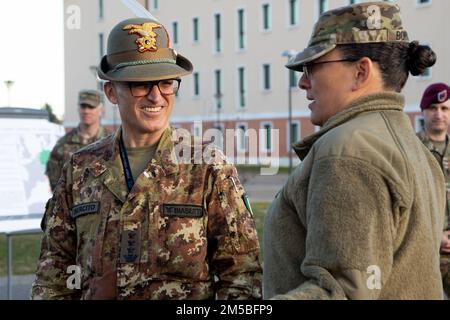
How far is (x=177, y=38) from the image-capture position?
36.6 metres

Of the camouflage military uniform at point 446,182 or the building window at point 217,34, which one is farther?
the building window at point 217,34

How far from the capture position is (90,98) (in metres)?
8.70

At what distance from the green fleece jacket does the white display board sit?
631 cm

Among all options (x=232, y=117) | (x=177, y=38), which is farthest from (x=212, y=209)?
(x=232, y=117)

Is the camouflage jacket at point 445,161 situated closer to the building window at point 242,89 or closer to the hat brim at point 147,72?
the hat brim at point 147,72

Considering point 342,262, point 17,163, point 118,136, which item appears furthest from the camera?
point 17,163

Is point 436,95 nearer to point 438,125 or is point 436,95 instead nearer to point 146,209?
point 438,125

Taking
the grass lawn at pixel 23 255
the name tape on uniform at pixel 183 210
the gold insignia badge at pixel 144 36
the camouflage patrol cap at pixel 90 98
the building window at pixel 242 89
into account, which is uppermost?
the building window at pixel 242 89

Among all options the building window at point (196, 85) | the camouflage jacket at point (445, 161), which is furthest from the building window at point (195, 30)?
the camouflage jacket at point (445, 161)

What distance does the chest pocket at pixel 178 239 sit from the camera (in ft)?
9.43

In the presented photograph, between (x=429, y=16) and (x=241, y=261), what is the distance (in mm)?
31448

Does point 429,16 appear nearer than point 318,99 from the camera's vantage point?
No
